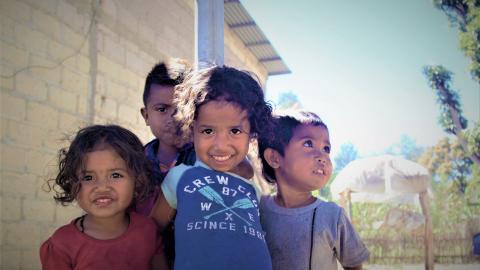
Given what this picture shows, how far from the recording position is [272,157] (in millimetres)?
2139

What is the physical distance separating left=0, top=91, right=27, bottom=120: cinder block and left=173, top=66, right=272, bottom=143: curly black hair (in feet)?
6.71

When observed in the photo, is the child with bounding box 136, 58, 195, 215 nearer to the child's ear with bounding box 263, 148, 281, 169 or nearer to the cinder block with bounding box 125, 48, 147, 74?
the child's ear with bounding box 263, 148, 281, 169

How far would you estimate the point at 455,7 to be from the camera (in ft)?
35.0

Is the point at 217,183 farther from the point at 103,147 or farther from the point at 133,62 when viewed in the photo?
the point at 133,62

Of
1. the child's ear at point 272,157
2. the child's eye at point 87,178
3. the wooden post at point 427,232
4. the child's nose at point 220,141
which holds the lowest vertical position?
the wooden post at point 427,232

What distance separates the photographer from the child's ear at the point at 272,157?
6.94 ft

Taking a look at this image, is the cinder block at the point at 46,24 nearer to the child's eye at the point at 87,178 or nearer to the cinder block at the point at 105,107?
the cinder block at the point at 105,107

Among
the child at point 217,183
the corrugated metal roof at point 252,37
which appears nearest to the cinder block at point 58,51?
the child at point 217,183

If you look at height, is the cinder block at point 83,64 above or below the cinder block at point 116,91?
above

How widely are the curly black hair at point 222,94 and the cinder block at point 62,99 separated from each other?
232 centimetres

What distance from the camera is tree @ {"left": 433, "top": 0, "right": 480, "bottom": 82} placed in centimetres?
979

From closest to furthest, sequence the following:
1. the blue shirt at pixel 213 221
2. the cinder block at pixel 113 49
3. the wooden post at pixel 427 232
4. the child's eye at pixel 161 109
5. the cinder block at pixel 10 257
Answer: the blue shirt at pixel 213 221 < the child's eye at pixel 161 109 < the cinder block at pixel 10 257 < the cinder block at pixel 113 49 < the wooden post at pixel 427 232

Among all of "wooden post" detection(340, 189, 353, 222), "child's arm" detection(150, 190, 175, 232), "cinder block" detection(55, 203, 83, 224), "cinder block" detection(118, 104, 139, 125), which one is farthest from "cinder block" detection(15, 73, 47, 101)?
"wooden post" detection(340, 189, 353, 222)

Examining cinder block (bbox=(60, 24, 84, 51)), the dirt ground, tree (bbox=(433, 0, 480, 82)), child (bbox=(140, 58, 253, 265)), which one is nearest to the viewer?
child (bbox=(140, 58, 253, 265))
